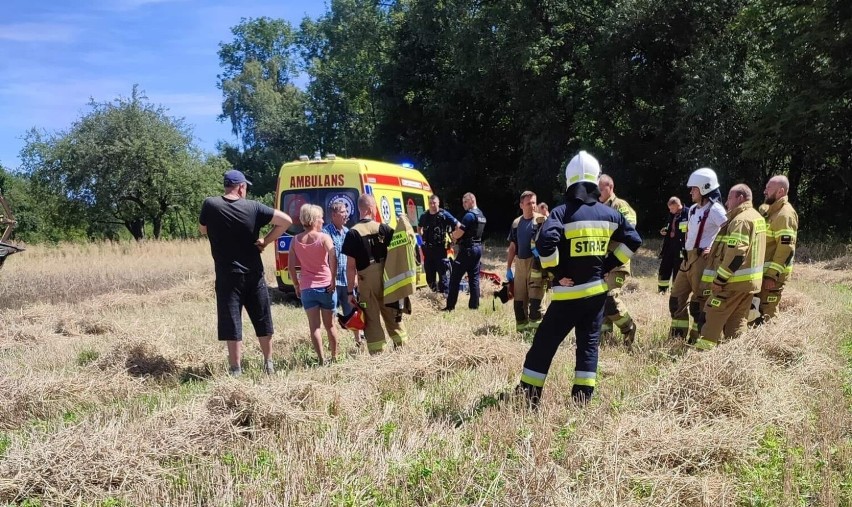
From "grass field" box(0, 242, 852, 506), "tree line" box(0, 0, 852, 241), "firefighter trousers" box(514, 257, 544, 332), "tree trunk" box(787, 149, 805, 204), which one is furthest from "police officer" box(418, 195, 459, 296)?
"tree trunk" box(787, 149, 805, 204)

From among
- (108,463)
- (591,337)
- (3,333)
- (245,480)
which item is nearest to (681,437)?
(591,337)

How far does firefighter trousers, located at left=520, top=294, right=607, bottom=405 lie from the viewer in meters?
4.20

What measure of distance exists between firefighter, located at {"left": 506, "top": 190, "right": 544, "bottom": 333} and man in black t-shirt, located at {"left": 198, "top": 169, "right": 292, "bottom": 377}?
2.96m

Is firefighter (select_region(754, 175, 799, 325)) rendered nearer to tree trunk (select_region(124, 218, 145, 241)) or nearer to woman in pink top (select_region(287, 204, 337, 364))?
woman in pink top (select_region(287, 204, 337, 364))

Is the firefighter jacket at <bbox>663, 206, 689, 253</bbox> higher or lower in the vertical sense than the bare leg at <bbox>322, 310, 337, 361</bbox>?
higher

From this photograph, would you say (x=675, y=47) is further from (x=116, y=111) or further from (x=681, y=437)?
(x=116, y=111)

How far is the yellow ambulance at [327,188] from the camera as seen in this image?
934 cm

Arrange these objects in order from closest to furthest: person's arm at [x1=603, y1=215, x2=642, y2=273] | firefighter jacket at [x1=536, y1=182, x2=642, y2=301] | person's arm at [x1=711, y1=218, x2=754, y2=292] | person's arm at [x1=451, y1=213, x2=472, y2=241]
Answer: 1. firefighter jacket at [x1=536, y1=182, x2=642, y2=301]
2. person's arm at [x1=603, y1=215, x2=642, y2=273]
3. person's arm at [x1=711, y1=218, x2=754, y2=292]
4. person's arm at [x1=451, y1=213, x2=472, y2=241]

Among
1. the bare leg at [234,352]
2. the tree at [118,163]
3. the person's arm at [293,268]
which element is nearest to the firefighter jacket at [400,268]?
the person's arm at [293,268]

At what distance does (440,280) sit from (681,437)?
7129 mm

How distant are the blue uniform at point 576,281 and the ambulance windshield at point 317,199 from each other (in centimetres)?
543

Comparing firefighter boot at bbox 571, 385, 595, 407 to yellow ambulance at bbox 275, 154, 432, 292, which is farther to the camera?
yellow ambulance at bbox 275, 154, 432, 292

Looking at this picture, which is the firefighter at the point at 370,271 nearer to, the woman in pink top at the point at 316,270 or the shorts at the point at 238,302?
the woman in pink top at the point at 316,270

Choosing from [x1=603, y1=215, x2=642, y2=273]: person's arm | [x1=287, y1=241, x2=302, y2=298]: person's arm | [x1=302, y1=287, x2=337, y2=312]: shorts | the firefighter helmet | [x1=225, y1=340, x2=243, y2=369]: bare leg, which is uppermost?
[x1=603, y1=215, x2=642, y2=273]: person's arm
